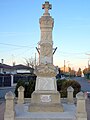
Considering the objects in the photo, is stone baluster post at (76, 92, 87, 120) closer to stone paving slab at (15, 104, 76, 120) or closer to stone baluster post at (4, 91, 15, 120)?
stone paving slab at (15, 104, 76, 120)

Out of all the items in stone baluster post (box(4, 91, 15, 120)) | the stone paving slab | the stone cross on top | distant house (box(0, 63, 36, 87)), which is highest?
the stone cross on top

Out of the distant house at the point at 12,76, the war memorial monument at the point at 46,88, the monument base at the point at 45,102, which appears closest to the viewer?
the war memorial monument at the point at 46,88

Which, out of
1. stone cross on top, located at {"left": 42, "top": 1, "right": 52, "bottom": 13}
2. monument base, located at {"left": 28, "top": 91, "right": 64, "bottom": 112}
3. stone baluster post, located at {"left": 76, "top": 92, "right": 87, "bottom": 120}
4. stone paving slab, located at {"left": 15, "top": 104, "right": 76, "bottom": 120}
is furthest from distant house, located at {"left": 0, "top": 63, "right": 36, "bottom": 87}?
stone baluster post, located at {"left": 76, "top": 92, "right": 87, "bottom": 120}

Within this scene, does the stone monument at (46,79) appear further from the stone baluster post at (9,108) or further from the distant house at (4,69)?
the distant house at (4,69)

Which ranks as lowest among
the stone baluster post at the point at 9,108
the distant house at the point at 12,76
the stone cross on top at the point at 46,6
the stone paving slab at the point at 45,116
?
the stone paving slab at the point at 45,116

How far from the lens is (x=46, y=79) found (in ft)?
49.7

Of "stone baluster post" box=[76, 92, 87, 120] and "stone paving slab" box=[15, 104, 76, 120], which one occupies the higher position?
"stone baluster post" box=[76, 92, 87, 120]

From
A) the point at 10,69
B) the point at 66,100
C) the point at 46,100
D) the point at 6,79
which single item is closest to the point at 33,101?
the point at 46,100

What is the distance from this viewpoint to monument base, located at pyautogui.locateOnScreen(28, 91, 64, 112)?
47.8 ft

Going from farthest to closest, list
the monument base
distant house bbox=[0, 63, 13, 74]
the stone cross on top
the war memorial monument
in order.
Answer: distant house bbox=[0, 63, 13, 74], the stone cross on top, the monument base, the war memorial monument

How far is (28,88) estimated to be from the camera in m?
22.4

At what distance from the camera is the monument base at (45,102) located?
574 inches

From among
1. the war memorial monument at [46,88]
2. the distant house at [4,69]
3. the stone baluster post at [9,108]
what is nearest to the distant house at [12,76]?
the distant house at [4,69]

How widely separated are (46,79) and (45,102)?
4.20ft
